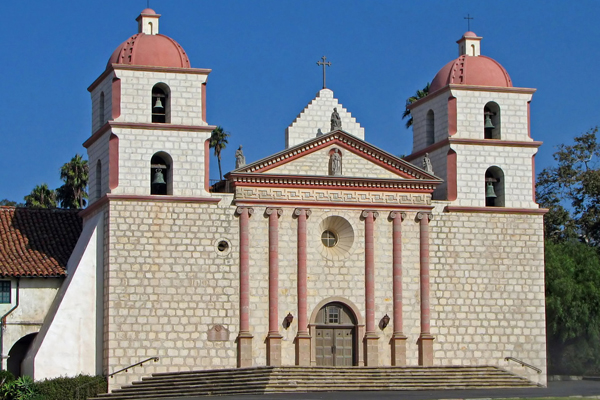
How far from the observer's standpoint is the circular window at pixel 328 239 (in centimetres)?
4334

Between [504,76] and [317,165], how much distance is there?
8068 millimetres

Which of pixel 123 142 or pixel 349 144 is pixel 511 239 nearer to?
pixel 349 144

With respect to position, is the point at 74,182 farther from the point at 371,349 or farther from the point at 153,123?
the point at 371,349

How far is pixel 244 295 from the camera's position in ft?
137

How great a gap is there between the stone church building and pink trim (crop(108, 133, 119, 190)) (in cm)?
5

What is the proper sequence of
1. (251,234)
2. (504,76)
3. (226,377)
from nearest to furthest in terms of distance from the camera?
(226,377)
(251,234)
(504,76)

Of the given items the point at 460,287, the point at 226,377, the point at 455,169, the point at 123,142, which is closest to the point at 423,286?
the point at 460,287

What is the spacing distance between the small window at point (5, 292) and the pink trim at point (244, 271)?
817 centimetres

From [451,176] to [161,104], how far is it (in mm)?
10790

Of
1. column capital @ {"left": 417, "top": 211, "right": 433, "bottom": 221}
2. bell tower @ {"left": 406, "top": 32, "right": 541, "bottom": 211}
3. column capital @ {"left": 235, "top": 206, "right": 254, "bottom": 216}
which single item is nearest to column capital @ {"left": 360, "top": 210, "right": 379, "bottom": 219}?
column capital @ {"left": 417, "top": 211, "right": 433, "bottom": 221}

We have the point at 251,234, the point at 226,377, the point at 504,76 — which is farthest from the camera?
the point at 504,76

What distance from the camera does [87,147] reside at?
4497cm

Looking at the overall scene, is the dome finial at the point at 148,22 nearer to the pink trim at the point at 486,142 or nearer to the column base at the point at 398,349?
the pink trim at the point at 486,142

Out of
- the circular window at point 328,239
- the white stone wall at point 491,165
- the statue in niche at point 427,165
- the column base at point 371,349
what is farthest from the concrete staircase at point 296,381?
the statue in niche at point 427,165
